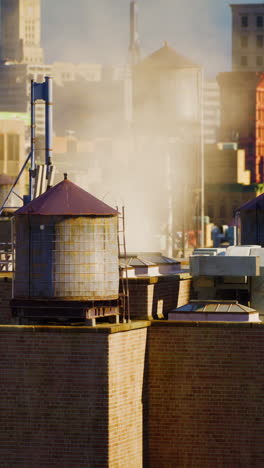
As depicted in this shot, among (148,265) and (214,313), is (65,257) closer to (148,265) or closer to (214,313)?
(214,313)

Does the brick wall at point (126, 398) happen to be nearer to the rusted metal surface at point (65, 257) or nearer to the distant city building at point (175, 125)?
the rusted metal surface at point (65, 257)

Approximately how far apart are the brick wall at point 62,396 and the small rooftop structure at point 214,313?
248 cm

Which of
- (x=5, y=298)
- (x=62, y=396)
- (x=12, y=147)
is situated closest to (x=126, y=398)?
(x=62, y=396)

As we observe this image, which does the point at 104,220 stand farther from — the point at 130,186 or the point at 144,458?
the point at 130,186

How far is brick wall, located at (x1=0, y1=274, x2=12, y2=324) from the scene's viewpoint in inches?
1375

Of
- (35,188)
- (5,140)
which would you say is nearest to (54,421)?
(35,188)

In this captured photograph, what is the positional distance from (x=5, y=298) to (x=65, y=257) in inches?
155

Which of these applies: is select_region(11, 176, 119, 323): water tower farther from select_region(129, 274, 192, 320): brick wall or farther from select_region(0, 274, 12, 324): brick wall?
select_region(0, 274, 12, 324): brick wall

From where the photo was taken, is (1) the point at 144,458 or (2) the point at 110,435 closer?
(2) the point at 110,435

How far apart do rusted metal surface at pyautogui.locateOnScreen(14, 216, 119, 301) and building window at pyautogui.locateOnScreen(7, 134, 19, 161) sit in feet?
320

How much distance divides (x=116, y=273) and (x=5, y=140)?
98128mm

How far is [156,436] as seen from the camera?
111 ft

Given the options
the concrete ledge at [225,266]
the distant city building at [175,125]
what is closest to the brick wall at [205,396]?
the concrete ledge at [225,266]

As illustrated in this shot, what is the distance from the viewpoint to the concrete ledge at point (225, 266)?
37.0 m
